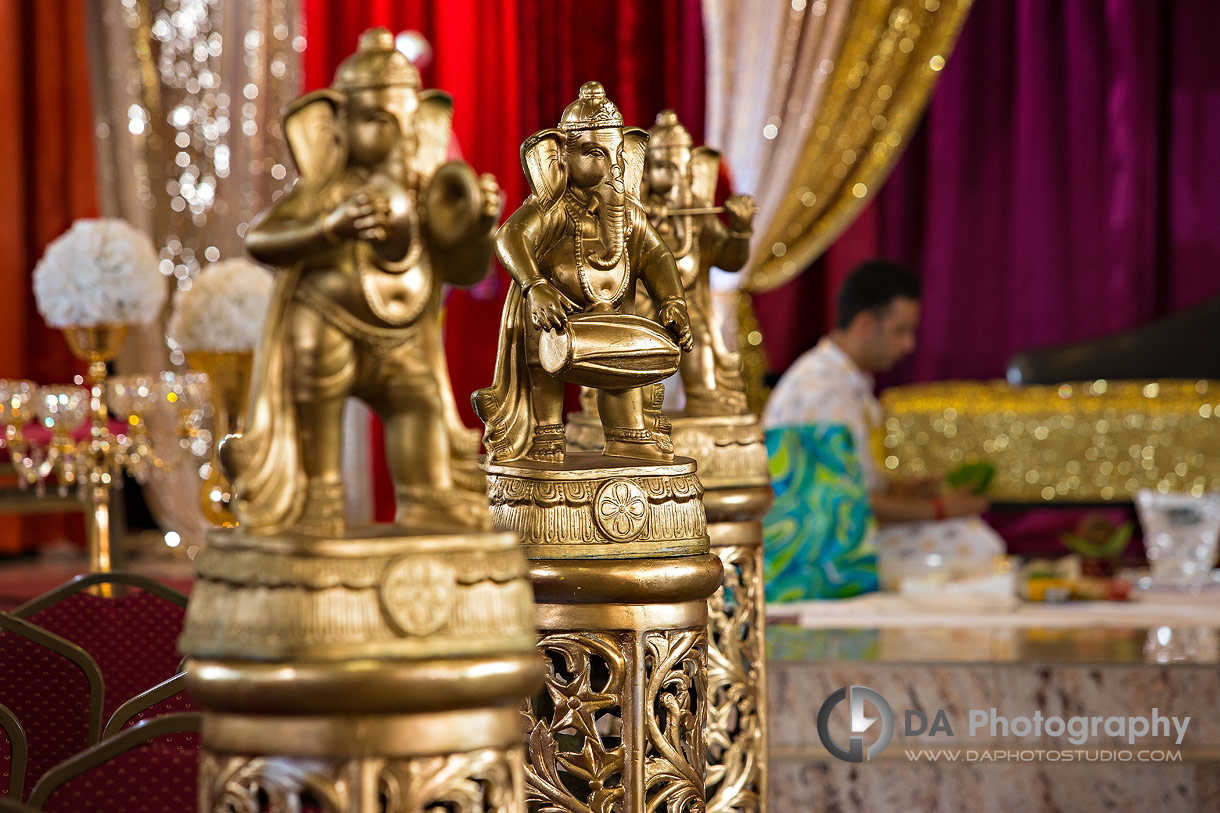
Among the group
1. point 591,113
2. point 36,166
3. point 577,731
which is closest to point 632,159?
point 591,113

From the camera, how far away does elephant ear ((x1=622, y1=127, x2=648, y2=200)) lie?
1395 millimetres

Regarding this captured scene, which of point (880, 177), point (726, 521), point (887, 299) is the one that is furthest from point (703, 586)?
point (880, 177)

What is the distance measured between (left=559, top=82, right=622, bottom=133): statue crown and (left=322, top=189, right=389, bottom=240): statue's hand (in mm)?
478

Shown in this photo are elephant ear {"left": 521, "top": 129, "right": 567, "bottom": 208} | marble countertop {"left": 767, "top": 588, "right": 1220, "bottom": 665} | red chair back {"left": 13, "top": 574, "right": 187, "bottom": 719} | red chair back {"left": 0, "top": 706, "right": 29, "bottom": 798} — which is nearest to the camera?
elephant ear {"left": 521, "top": 129, "right": 567, "bottom": 208}

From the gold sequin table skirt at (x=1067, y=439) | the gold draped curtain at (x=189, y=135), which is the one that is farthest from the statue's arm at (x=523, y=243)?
the gold draped curtain at (x=189, y=135)

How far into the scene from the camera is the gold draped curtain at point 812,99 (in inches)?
201

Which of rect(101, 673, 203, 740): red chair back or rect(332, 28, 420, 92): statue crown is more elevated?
rect(332, 28, 420, 92): statue crown

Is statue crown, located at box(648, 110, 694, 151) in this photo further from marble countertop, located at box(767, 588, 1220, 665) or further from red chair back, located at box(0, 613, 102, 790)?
marble countertop, located at box(767, 588, 1220, 665)

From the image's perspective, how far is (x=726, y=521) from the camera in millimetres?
1678

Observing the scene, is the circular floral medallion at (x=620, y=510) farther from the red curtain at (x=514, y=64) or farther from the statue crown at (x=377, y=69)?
the red curtain at (x=514, y=64)

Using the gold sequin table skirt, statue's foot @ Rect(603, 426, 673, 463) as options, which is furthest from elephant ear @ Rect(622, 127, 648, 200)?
the gold sequin table skirt

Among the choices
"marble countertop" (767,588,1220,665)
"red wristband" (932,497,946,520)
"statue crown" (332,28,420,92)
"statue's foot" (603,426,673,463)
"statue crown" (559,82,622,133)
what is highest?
"statue crown" (559,82,622,133)

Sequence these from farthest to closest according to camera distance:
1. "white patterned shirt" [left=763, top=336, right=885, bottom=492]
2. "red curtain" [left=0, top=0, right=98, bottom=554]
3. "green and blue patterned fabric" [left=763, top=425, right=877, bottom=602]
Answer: "red curtain" [left=0, top=0, right=98, bottom=554] → "white patterned shirt" [left=763, top=336, right=885, bottom=492] → "green and blue patterned fabric" [left=763, top=425, right=877, bottom=602]

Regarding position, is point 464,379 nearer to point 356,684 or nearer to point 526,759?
point 526,759
